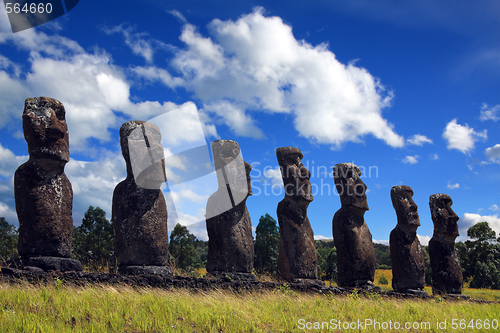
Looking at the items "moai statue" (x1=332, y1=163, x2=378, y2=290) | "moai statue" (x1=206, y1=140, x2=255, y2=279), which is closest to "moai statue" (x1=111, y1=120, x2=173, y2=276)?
"moai statue" (x1=206, y1=140, x2=255, y2=279)

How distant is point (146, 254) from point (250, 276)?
10.1ft

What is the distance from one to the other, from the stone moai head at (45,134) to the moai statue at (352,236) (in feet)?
29.8

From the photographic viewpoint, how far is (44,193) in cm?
884

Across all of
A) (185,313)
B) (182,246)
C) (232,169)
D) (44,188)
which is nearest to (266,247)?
(182,246)

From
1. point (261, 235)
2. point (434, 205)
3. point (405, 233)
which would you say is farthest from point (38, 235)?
point (261, 235)

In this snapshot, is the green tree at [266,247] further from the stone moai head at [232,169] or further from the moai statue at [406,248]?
A: the stone moai head at [232,169]

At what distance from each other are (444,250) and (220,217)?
10.2 m

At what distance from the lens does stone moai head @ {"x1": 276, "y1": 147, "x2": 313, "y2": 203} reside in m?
13.2

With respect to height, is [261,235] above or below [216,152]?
below

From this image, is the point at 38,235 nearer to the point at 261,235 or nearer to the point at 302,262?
the point at 302,262

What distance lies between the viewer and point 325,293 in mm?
11094

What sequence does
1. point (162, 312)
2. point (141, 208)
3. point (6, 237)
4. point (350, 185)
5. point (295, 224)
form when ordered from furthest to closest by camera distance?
point (6, 237)
point (350, 185)
point (295, 224)
point (141, 208)
point (162, 312)

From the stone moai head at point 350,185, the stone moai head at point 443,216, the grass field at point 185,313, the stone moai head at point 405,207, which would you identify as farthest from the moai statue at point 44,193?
the stone moai head at point 443,216

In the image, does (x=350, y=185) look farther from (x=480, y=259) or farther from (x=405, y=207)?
(x=480, y=259)
